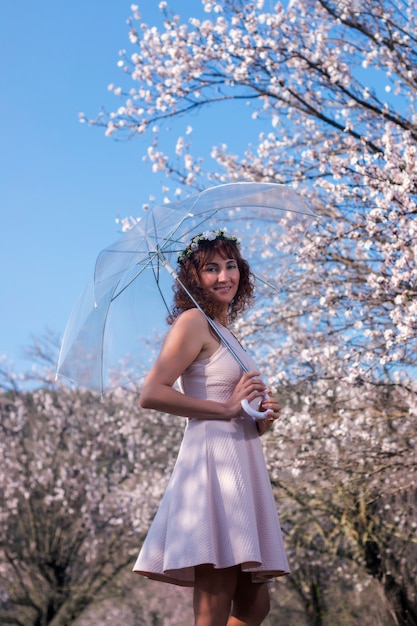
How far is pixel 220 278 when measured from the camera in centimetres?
268

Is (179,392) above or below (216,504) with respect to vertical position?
above

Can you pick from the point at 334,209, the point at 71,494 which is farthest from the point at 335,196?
the point at 71,494

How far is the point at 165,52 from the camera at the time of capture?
7.53 meters

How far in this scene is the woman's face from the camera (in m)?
2.69

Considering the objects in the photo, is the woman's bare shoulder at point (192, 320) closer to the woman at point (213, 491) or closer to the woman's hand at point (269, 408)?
the woman at point (213, 491)

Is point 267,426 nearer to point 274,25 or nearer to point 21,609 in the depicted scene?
point 274,25

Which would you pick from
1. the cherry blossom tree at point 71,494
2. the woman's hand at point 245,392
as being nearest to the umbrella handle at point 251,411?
the woman's hand at point 245,392

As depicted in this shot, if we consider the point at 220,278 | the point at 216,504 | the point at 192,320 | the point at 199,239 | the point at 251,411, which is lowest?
the point at 216,504

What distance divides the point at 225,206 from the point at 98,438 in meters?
12.1

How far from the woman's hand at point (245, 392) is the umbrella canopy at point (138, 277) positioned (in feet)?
1.66

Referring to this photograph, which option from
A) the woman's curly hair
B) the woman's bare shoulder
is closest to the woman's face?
the woman's curly hair

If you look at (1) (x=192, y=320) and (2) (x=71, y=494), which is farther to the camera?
(2) (x=71, y=494)

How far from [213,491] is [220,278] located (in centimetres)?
72

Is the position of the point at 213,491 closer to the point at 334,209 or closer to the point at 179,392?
the point at 179,392
